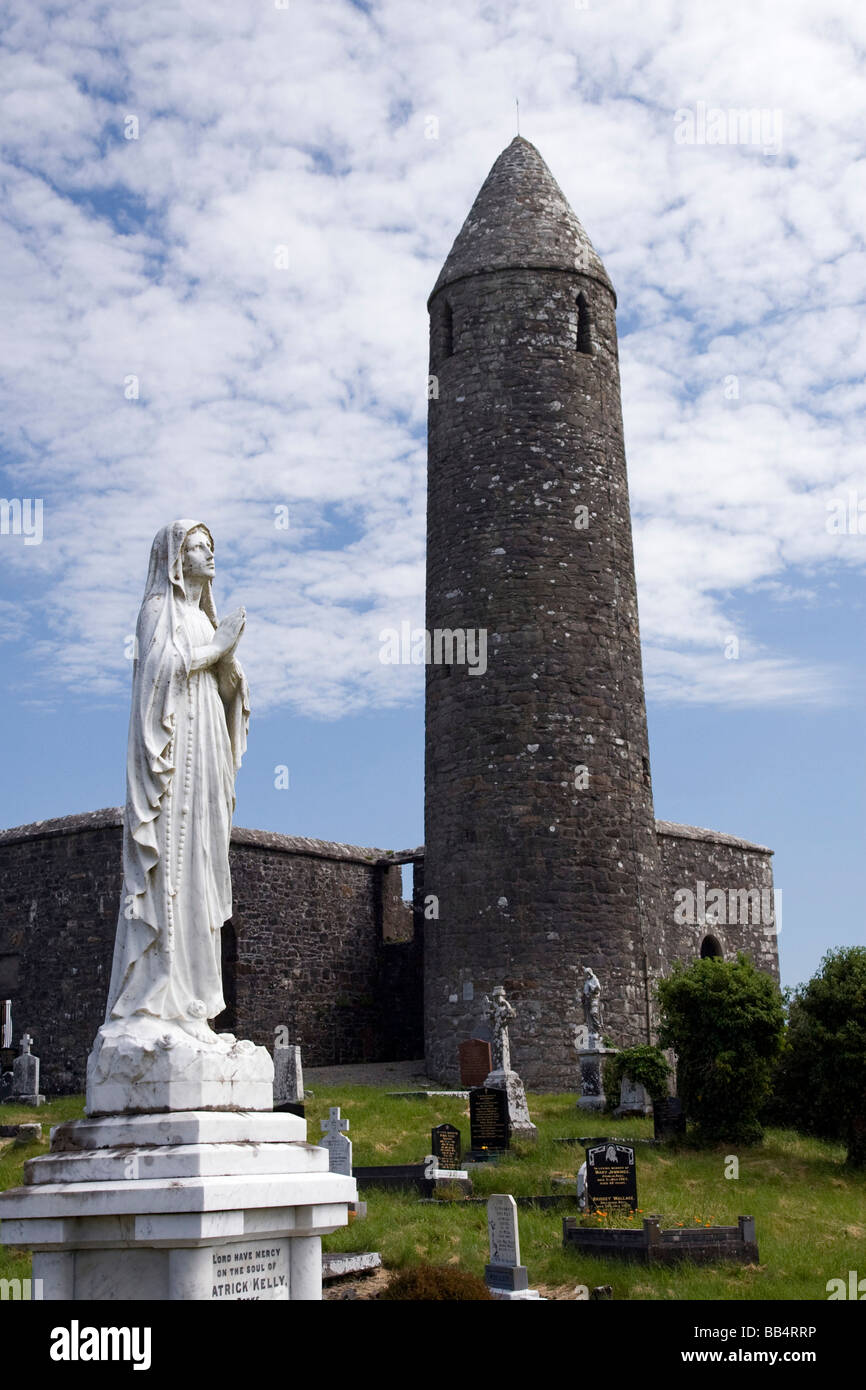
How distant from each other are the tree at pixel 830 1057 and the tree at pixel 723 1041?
0.45 meters

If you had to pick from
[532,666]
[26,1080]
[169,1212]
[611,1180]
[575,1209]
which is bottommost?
[575,1209]

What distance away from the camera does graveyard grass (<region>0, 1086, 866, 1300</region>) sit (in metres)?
11.4

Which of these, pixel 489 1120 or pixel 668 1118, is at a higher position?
pixel 489 1120

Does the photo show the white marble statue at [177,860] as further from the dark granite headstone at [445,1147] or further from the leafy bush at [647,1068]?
the leafy bush at [647,1068]

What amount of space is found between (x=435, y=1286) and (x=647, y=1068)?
9461 millimetres

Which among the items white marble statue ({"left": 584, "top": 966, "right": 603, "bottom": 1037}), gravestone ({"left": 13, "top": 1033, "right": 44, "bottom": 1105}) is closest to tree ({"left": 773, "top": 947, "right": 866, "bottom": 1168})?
white marble statue ({"left": 584, "top": 966, "right": 603, "bottom": 1037})

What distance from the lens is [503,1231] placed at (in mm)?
10898

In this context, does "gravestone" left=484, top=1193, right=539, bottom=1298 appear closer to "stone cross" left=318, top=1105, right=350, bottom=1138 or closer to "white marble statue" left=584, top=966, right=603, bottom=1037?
"stone cross" left=318, top=1105, right=350, bottom=1138

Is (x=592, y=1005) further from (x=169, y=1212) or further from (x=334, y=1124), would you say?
(x=169, y=1212)

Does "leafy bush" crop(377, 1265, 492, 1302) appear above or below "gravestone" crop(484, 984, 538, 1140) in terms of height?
below

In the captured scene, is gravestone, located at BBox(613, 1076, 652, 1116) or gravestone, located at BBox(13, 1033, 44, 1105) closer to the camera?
Answer: gravestone, located at BBox(613, 1076, 652, 1116)

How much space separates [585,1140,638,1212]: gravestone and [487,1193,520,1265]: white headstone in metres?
2.42

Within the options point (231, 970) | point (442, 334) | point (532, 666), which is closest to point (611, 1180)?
point (532, 666)
